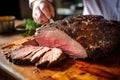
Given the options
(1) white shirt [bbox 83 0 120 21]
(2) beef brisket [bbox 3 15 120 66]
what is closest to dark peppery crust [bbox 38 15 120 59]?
(2) beef brisket [bbox 3 15 120 66]

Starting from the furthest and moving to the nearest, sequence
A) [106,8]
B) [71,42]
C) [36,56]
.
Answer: [106,8] < [71,42] < [36,56]

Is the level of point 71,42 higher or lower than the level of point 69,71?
higher

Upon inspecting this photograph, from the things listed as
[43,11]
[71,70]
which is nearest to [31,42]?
[43,11]

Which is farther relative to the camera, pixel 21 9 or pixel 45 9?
pixel 21 9

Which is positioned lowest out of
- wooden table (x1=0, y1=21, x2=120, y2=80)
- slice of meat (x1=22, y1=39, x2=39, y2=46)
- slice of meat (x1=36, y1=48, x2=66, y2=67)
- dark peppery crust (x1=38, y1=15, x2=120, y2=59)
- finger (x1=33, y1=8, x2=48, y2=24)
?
wooden table (x1=0, y1=21, x2=120, y2=80)

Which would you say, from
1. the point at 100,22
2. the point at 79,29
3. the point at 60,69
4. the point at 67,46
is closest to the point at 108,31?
the point at 100,22

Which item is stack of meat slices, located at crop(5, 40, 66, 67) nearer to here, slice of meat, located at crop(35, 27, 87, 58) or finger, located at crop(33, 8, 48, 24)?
slice of meat, located at crop(35, 27, 87, 58)

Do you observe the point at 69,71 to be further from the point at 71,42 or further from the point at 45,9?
the point at 45,9

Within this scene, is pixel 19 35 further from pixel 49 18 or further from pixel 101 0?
pixel 101 0
